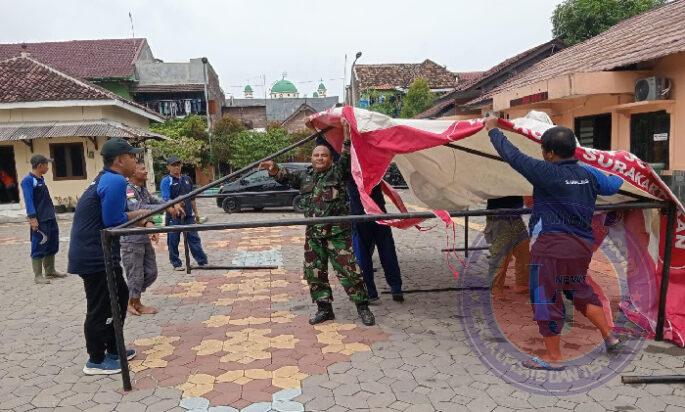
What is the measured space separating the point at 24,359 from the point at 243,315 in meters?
1.83

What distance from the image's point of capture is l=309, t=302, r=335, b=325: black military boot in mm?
4461

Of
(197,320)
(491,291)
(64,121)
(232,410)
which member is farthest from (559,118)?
(64,121)

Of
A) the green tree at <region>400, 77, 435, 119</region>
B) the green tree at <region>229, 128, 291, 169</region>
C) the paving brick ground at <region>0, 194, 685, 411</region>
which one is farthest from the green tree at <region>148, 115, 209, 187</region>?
the paving brick ground at <region>0, 194, 685, 411</region>

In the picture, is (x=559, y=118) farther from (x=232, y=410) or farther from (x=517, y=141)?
(x=232, y=410)

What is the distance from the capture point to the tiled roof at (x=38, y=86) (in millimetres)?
16547

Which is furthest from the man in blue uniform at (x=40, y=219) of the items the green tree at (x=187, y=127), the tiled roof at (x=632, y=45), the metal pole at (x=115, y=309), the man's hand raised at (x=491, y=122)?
the green tree at (x=187, y=127)

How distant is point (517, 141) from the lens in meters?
4.21

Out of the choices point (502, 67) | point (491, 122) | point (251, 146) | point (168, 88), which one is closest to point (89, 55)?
point (168, 88)

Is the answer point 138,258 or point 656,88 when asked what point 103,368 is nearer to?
point 138,258

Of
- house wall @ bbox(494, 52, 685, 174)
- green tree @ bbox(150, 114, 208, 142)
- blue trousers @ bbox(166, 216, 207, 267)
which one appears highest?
green tree @ bbox(150, 114, 208, 142)

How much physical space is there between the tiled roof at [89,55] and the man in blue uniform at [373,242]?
86.9 feet

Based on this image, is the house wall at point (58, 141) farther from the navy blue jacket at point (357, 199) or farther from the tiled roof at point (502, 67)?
the navy blue jacket at point (357, 199)

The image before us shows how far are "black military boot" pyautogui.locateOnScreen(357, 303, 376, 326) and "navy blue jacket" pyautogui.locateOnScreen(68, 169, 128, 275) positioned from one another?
216 cm

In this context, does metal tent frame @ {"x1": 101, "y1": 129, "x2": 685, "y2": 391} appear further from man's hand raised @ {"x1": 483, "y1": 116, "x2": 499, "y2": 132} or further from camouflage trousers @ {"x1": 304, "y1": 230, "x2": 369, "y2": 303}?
camouflage trousers @ {"x1": 304, "y1": 230, "x2": 369, "y2": 303}
